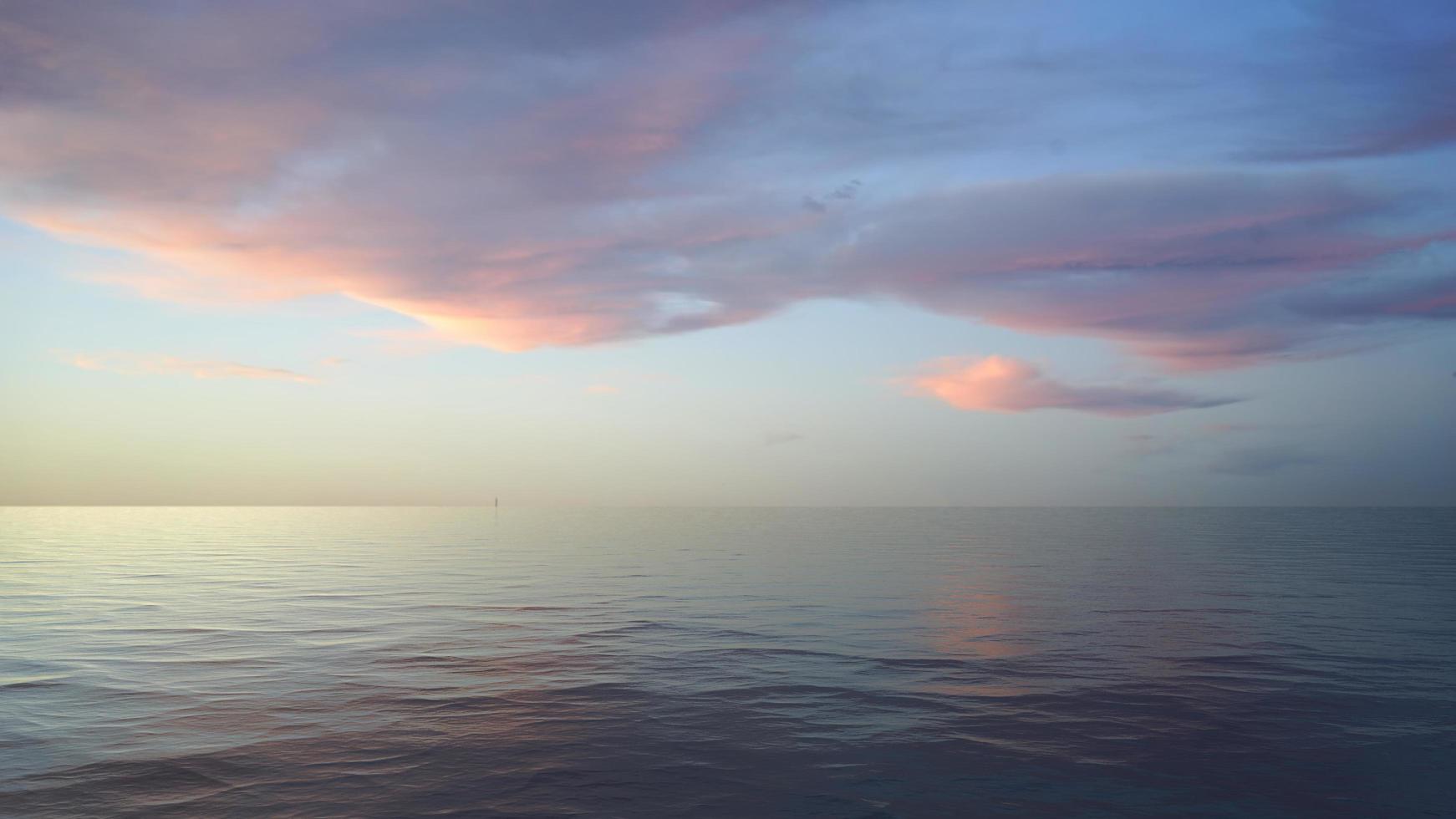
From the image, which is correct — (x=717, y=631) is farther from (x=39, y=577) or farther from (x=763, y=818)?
(x=39, y=577)

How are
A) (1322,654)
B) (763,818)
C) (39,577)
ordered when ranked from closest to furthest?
(763,818) < (1322,654) < (39,577)

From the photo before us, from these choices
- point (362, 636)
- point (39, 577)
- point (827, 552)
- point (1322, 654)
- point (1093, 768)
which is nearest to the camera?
point (1093, 768)

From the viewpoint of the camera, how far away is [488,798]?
16219mm

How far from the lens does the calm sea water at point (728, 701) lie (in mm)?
16641

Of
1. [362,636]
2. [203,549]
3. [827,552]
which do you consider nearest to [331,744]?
[362,636]

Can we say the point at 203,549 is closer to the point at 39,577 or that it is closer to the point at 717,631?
the point at 39,577

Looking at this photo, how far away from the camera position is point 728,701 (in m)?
23.9

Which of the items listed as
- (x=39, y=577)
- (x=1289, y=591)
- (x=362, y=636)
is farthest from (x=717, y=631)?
(x=39, y=577)

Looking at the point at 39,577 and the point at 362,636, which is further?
the point at 39,577

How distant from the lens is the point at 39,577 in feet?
205

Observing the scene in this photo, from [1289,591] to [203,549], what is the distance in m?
104

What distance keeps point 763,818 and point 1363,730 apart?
1535 centimetres

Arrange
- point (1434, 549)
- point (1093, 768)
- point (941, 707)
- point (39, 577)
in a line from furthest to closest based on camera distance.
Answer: point (1434, 549), point (39, 577), point (941, 707), point (1093, 768)

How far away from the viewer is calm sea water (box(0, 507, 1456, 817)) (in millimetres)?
16641
